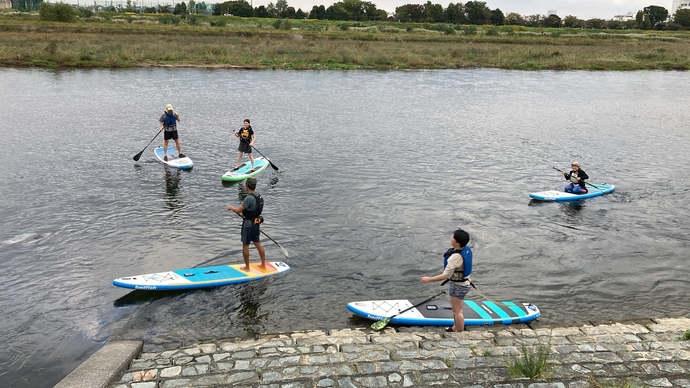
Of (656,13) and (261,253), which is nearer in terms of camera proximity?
(261,253)

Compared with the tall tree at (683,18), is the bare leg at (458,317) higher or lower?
lower

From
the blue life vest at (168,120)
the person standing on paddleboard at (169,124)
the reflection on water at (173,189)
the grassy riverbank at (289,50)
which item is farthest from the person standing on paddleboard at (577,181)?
the grassy riverbank at (289,50)

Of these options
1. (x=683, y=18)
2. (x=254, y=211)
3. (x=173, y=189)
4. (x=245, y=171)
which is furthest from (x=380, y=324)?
(x=683, y=18)

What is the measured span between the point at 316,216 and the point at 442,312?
6.41 m

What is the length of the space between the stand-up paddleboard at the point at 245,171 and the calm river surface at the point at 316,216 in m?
0.37

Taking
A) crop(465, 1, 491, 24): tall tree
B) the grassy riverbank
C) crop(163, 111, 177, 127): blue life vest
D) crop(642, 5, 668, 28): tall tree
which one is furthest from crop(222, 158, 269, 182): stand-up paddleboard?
crop(642, 5, 668, 28): tall tree

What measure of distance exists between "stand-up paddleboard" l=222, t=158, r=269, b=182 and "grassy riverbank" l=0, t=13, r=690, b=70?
1373 inches

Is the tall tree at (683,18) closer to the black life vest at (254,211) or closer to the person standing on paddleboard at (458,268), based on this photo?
the black life vest at (254,211)

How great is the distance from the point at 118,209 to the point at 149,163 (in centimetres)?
553

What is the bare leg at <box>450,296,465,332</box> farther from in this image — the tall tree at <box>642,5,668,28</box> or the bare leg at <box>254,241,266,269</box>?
the tall tree at <box>642,5,668,28</box>

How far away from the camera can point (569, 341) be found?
9.29 m

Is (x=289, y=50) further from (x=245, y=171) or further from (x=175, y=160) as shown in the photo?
(x=245, y=171)

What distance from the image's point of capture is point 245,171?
20125mm

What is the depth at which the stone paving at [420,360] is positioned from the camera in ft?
25.4
